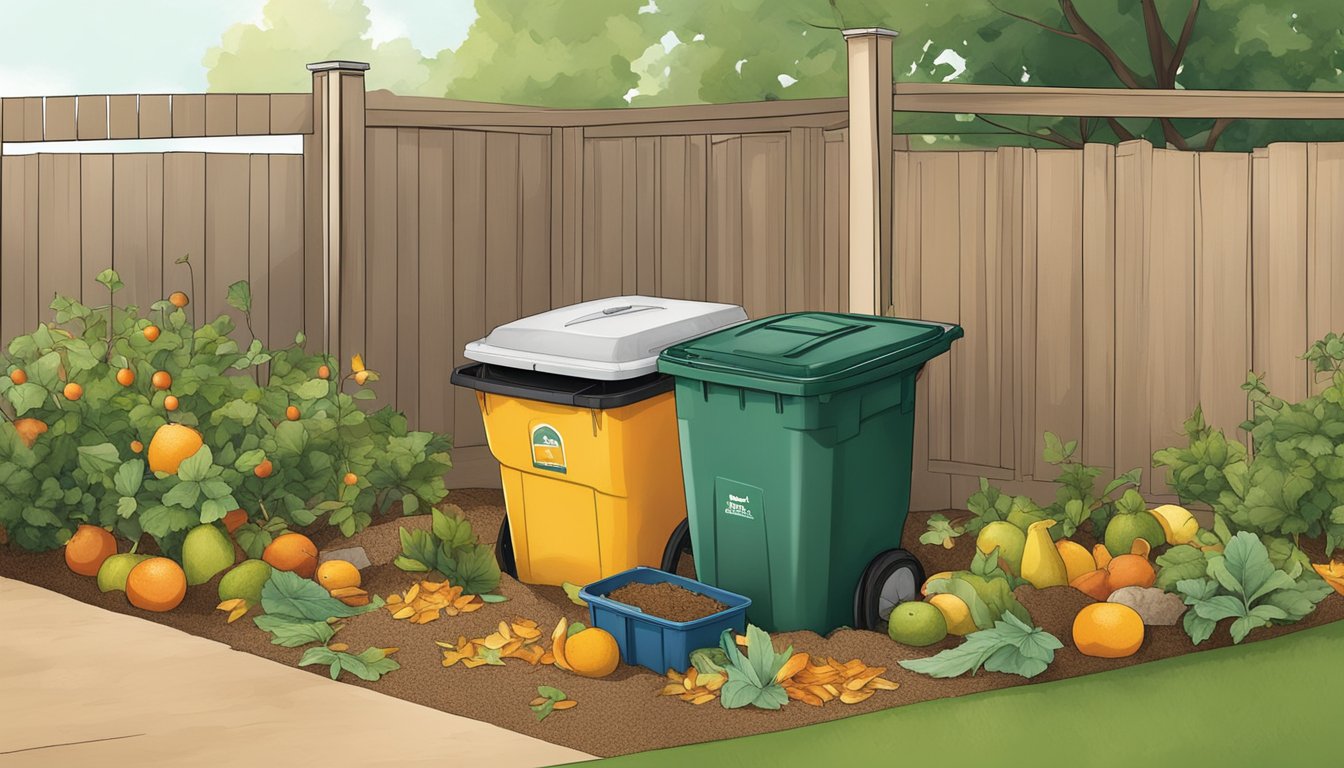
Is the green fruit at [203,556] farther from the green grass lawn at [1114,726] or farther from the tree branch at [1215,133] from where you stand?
the tree branch at [1215,133]

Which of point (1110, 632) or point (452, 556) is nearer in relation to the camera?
point (1110, 632)

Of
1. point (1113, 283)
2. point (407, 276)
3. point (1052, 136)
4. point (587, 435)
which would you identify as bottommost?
point (587, 435)

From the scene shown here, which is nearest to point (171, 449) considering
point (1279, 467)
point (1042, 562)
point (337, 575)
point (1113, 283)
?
point (337, 575)

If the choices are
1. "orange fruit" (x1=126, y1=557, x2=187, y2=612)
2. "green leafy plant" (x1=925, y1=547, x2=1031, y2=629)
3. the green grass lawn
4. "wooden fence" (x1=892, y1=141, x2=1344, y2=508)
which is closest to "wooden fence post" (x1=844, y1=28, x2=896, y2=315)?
"wooden fence" (x1=892, y1=141, x2=1344, y2=508)

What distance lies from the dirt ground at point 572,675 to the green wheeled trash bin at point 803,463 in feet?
0.66

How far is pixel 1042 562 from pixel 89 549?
12.1ft

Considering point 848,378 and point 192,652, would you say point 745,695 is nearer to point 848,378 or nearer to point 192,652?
point 848,378

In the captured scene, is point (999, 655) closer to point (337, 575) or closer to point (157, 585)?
point (337, 575)

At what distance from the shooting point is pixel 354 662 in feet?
15.1

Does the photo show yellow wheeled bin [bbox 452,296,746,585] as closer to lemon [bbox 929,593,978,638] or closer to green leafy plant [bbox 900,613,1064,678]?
lemon [bbox 929,593,978,638]

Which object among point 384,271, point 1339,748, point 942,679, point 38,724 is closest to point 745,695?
point 942,679

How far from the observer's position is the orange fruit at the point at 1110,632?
4.60 meters

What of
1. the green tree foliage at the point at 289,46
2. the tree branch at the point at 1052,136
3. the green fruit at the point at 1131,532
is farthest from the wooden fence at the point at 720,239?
the green tree foliage at the point at 289,46

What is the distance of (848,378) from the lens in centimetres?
480
